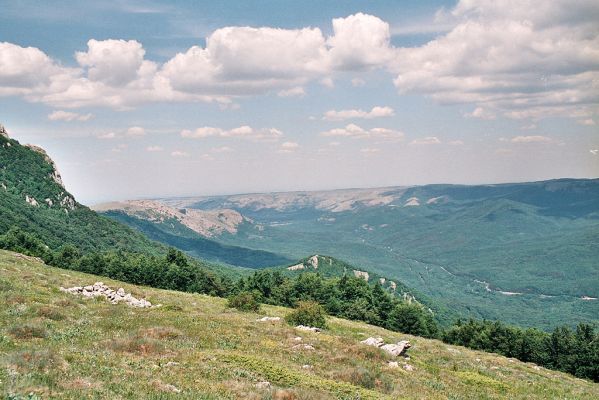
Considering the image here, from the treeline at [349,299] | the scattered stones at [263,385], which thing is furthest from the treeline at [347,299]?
the scattered stones at [263,385]

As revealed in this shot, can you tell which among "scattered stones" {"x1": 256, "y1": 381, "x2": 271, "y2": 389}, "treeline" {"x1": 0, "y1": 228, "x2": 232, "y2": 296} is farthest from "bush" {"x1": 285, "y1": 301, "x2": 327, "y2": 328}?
"treeline" {"x1": 0, "y1": 228, "x2": 232, "y2": 296}

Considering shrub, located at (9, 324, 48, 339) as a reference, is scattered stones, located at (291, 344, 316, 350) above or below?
below

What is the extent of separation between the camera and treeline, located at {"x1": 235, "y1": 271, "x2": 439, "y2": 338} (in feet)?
395

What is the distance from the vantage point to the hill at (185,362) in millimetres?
18308

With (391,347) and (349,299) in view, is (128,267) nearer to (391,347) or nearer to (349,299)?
(349,299)

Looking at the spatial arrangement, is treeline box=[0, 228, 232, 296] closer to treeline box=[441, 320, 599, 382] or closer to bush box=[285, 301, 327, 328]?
bush box=[285, 301, 327, 328]

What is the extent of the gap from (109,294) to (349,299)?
300ft

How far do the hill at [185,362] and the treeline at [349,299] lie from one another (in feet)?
177

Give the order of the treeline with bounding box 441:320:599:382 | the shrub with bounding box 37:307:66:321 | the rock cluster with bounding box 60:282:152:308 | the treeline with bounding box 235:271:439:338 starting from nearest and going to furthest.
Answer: the shrub with bounding box 37:307:66:321 < the rock cluster with bounding box 60:282:152:308 < the treeline with bounding box 441:320:599:382 < the treeline with bounding box 235:271:439:338

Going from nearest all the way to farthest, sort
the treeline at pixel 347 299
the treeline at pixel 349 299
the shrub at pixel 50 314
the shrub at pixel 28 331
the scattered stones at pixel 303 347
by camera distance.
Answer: the shrub at pixel 28 331 < the shrub at pixel 50 314 < the scattered stones at pixel 303 347 < the treeline at pixel 349 299 < the treeline at pixel 347 299

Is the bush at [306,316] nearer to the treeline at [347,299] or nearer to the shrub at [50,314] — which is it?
the shrub at [50,314]

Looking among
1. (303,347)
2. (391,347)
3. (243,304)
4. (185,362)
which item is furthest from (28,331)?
(243,304)

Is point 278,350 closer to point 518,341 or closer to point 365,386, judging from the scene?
point 365,386

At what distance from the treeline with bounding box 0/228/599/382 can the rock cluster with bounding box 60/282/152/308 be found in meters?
39.0
